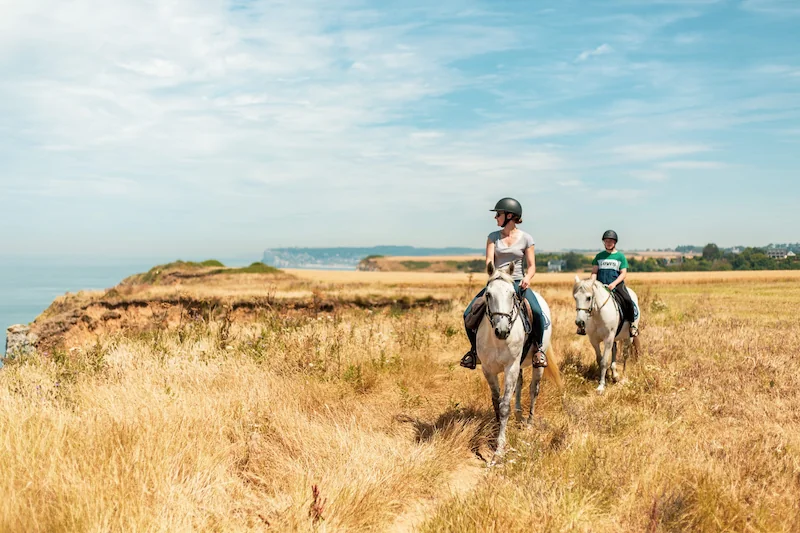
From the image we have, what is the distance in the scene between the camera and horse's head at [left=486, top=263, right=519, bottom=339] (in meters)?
5.94

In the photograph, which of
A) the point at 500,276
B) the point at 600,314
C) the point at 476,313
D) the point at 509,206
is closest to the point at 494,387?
the point at 476,313

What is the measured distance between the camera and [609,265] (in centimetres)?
1106

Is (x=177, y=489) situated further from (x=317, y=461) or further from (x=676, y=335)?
(x=676, y=335)

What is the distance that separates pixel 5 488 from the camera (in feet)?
14.1

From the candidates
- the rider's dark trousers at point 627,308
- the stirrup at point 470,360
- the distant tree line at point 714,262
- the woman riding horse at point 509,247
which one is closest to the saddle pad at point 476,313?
the woman riding horse at point 509,247

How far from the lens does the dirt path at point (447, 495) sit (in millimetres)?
4828

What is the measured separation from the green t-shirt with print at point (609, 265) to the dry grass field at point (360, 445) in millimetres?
2109

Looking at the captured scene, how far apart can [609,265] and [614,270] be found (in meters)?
0.14

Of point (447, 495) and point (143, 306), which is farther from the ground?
point (143, 306)

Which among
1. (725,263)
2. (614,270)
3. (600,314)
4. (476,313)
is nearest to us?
(476,313)

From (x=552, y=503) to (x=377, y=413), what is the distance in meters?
3.18

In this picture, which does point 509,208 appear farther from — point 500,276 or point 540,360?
point 540,360

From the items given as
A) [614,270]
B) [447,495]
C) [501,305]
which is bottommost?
[447,495]

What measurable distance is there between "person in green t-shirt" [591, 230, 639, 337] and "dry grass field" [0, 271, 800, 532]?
1544mm
